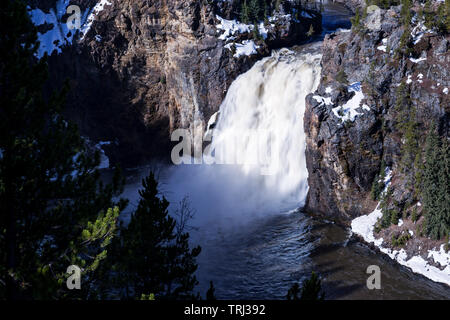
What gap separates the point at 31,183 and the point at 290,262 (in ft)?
55.1

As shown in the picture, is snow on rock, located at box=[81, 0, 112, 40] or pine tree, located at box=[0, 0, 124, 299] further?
snow on rock, located at box=[81, 0, 112, 40]

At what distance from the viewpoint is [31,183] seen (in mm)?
10273

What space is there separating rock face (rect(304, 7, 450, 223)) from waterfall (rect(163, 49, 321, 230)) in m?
4.34

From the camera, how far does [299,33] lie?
44.7 meters

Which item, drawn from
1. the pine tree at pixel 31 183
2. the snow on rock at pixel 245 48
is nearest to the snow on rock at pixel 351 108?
the snow on rock at pixel 245 48

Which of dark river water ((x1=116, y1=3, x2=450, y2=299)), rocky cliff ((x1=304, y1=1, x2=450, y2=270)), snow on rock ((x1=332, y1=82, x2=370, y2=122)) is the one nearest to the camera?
dark river water ((x1=116, y1=3, x2=450, y2=299))

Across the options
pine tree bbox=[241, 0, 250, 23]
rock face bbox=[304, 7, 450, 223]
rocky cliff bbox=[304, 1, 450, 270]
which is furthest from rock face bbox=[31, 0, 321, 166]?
rocky cliff bbox=[304, 1, 450, 270]

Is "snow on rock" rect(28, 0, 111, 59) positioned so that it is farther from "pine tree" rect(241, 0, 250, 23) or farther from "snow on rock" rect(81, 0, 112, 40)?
"pine tree" rect(241, 0, 250, 23)

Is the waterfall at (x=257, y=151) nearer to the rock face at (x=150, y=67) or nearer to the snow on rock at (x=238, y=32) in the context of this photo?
the snow on rock at (x=238, y=32)

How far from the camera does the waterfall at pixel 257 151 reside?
32.6 m

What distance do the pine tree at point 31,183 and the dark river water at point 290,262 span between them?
10450mm

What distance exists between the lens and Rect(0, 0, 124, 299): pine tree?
32.6 feet

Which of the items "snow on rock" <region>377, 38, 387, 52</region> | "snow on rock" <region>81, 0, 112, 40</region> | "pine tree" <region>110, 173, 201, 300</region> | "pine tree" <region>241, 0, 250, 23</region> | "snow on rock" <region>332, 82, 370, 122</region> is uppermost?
"snow on rock" <region>81, 0, 112, 40</region>

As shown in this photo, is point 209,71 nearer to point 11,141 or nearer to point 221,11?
point 221,11
